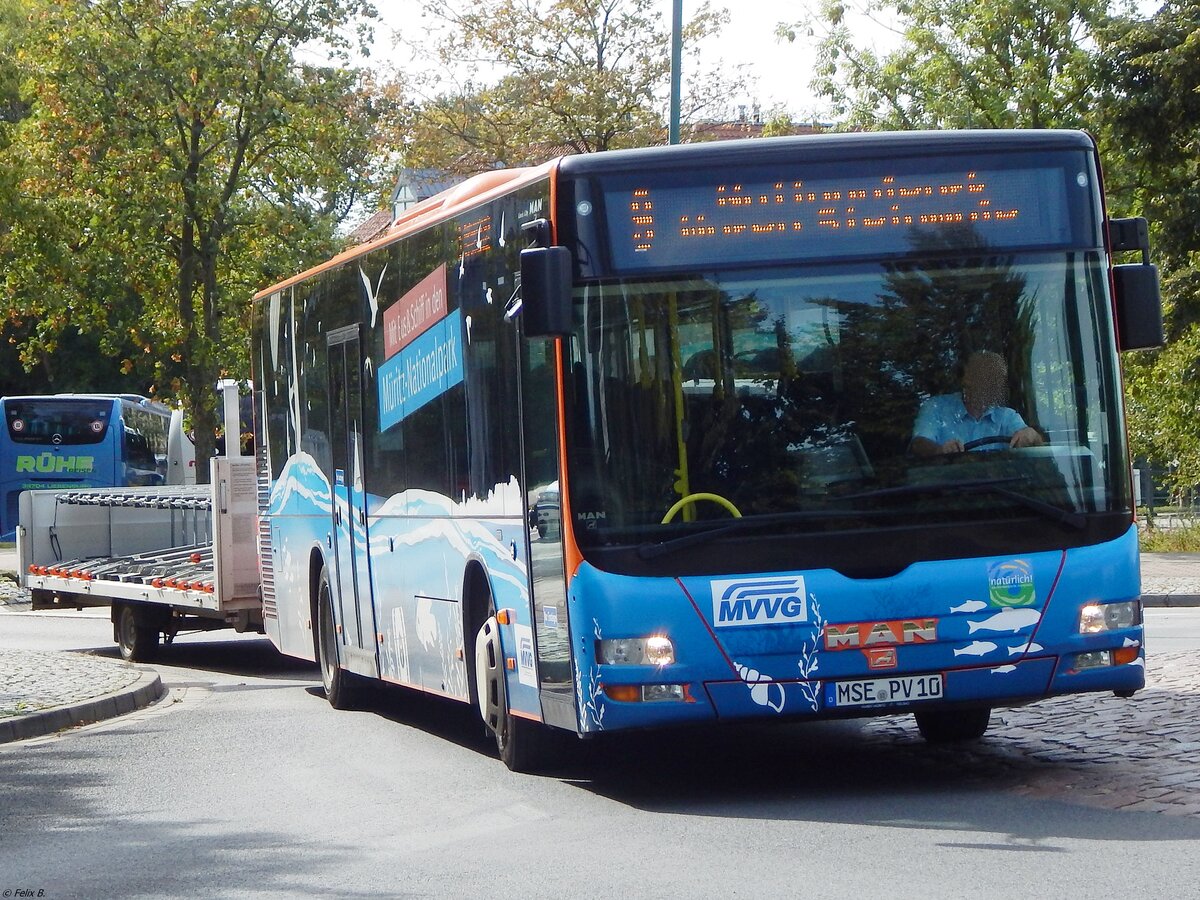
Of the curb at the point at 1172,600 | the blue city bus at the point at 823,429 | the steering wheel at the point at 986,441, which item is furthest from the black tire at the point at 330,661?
the curb at the point at 1172,600

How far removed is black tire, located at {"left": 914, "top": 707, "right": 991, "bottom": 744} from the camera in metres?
10.8

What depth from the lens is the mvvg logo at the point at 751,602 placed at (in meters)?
8.75

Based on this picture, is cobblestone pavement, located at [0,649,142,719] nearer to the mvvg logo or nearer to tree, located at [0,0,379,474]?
the mvvg logo

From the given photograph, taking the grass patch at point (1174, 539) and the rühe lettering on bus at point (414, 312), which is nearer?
the rühe lettering on bus at point (414, 312)

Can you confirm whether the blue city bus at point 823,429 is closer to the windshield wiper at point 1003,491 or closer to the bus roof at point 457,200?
the windshield wiper at point 1003,491

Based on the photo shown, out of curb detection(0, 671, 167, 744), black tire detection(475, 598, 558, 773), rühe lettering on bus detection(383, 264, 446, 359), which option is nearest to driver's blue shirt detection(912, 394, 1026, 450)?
black tire detection(475, 598, 558, 773)

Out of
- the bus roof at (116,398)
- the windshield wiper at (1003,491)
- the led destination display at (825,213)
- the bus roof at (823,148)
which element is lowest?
the windshield wiper at (1003,491)

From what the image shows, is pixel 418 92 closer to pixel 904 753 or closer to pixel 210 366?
pixel 210 366

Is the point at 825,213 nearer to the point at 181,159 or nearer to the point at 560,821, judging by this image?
the point at 560,821

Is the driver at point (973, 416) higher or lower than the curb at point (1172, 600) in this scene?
higher

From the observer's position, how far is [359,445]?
43.2 feet

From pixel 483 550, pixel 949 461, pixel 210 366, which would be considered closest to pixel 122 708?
pixel 483 550

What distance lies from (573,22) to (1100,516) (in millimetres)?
35873

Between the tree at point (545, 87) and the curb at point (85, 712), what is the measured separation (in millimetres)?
27303
